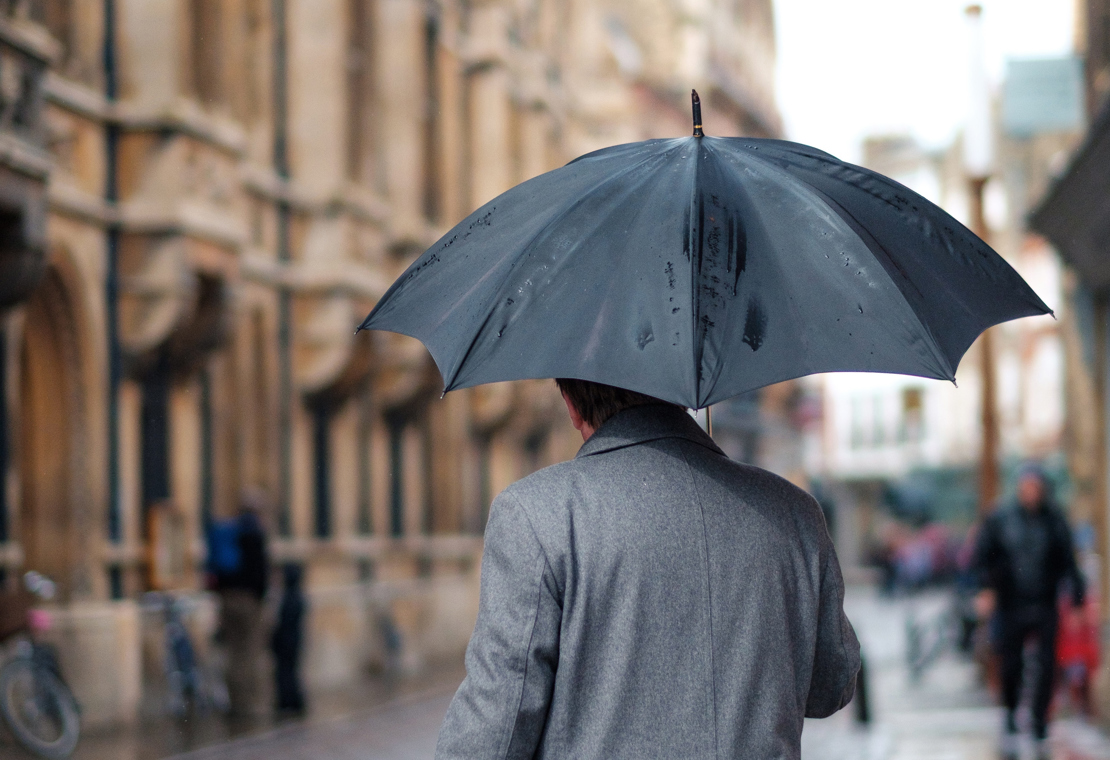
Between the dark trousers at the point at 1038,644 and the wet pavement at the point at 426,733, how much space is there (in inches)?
12.1

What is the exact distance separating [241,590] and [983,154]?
8.40 meters

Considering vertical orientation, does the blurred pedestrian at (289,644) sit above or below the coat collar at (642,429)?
below

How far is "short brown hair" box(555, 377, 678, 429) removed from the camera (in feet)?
9.41

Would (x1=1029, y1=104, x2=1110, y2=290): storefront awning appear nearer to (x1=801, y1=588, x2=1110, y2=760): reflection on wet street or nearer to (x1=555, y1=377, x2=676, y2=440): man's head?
(x1=801, y1=588, x2=1110, y2=760): reflection on wet street

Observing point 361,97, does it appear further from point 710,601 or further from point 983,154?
point 710,601

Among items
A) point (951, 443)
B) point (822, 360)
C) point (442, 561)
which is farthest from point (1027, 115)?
point (951, 443)

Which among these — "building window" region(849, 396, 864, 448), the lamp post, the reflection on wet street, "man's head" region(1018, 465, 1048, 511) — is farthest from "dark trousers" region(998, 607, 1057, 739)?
"building window" region(849, 396, 864, 448)

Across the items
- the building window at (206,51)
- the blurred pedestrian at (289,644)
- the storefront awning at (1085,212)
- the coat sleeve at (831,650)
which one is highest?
the building window at (206,51)

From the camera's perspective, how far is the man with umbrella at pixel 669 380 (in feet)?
8.57

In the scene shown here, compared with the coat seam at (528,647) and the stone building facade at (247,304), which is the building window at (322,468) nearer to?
the stone building facade at (247,304)

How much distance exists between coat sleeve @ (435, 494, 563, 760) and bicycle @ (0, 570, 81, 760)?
28.2ft

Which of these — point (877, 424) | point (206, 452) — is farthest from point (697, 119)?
point (877, 424)

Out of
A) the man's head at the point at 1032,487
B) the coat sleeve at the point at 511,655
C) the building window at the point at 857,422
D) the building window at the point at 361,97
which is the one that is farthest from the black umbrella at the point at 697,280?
the building window at the point at 857,422

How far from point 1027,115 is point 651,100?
3019cm
